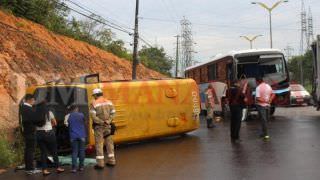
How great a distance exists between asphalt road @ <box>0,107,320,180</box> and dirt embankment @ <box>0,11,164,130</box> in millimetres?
4654

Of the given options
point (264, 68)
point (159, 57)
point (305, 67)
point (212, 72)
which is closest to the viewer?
point (264, 68)

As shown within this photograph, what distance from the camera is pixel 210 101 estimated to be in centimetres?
2100

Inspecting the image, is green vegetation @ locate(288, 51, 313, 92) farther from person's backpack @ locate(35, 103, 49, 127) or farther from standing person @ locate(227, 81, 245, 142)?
person's backpack @ locate(35, 103, 49, 127)

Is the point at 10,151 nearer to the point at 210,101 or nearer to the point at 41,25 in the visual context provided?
the point at 210,101

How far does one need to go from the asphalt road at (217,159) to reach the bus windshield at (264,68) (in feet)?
23.7

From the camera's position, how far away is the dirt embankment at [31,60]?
63.9ft

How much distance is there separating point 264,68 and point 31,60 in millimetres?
10469

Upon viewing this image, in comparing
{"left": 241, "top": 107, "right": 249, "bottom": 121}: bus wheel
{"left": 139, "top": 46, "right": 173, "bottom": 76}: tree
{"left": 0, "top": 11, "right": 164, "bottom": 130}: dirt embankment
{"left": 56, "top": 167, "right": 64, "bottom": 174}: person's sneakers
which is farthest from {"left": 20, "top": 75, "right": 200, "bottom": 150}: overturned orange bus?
{"left": 139, "top": 46, "right": 173, "bottom": 76}: tree

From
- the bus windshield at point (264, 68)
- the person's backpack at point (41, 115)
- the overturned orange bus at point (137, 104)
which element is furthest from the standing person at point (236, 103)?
→ the bus windshield at point (264, 68)

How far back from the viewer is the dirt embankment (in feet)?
63.9

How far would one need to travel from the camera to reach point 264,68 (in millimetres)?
25141

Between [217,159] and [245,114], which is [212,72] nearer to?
[245,114]

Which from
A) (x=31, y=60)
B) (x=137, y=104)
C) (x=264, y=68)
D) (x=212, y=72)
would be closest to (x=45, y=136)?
(x=137, y=104)

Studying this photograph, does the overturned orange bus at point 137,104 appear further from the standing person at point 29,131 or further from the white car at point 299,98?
the white car at point 299,98
